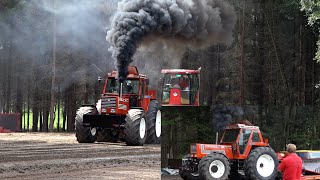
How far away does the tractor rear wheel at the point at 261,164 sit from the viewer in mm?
5240

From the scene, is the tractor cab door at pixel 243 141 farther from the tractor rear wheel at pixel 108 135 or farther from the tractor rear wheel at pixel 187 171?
the tractor rear wheel at pixel 108 135

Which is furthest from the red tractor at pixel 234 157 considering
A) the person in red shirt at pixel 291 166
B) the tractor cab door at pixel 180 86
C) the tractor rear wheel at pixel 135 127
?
the tractor cab door at pixel 180 86

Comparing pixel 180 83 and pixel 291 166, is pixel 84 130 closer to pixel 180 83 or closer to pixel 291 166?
pixel 180 83

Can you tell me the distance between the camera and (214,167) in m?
5.23

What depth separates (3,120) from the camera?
3506 cm

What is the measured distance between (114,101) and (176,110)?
15073 millimetres

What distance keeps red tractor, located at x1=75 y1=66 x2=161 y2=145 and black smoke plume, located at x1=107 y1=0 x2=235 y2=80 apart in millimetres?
459

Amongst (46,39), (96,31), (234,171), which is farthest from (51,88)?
(234,171)

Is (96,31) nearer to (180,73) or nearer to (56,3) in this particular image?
(56,3)

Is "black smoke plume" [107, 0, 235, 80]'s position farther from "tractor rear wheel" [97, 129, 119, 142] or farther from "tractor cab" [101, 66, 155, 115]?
"tractor rear wheel" [97, 129, 119, 142]

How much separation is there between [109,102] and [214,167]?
15056 mm

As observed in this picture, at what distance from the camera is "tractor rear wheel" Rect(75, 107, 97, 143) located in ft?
65.4

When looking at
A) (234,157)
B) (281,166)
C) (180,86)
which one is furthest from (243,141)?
(180,86)

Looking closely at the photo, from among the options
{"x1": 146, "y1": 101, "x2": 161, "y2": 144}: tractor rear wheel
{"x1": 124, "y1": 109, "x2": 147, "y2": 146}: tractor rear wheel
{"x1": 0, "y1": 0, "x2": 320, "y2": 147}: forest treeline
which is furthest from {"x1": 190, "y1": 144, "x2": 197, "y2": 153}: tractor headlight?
{"x1": 0, "y1": 0, "x2": 320, "y2": 147}: forest treeline
